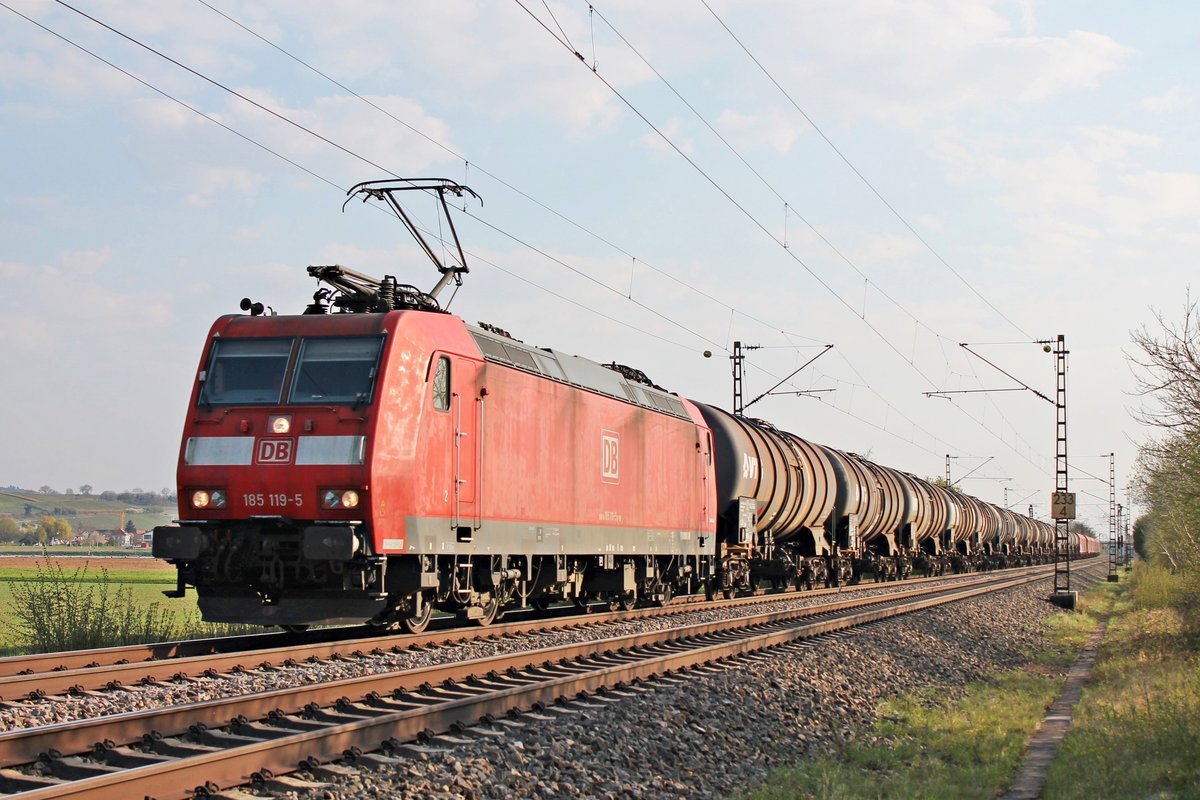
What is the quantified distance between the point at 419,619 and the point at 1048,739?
7358 millimetres

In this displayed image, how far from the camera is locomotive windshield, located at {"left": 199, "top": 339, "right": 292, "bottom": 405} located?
1308 cm

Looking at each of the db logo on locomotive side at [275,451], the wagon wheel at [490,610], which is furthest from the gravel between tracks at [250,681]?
the db logo on locomotive side at [275,451]

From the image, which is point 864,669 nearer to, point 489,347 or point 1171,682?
point 1171,682

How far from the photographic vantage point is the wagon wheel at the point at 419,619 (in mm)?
14008

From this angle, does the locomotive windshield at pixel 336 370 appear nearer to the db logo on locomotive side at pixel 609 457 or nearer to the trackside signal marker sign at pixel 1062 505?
the db logo on locomotive side at pixel 609 457

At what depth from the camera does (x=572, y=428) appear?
1755 centimetres

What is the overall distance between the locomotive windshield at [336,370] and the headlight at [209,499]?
1310mm

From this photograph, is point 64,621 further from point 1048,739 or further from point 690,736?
point 1048,739

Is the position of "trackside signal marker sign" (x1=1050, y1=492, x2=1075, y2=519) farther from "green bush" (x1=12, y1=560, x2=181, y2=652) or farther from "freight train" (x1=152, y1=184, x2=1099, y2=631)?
"green bush" (x1=12, y1=560, x2=181, y2=652)

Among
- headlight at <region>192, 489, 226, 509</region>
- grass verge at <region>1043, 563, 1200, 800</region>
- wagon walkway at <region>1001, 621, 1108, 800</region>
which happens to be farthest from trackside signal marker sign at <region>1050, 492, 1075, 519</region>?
headlight at <region>192, 489, 226, 509</region>

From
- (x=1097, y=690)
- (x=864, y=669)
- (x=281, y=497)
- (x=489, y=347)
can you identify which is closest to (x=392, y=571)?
(x=281, y=497)

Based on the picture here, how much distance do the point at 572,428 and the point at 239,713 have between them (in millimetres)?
9603

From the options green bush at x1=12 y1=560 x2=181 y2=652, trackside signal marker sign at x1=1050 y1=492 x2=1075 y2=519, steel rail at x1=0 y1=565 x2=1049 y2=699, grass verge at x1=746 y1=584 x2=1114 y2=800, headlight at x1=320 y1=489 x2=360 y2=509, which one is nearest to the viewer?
grass verge at x1=746 y1=584 x2=1114 y2=800

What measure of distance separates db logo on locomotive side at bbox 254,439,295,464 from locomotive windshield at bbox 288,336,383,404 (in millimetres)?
513
